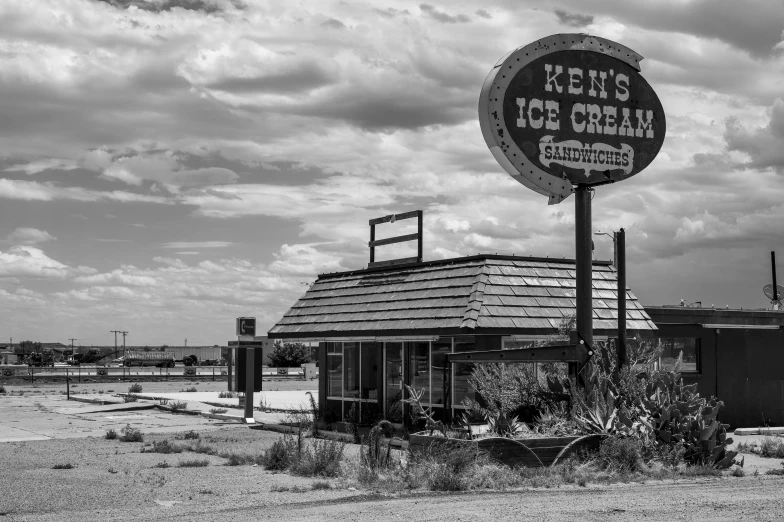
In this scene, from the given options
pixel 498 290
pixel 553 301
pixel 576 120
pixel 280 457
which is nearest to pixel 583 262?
pixel 576 120

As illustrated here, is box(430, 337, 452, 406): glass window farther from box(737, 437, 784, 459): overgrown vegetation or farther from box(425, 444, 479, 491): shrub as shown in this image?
box(737, 437, 784, 459): overgrown vegetation

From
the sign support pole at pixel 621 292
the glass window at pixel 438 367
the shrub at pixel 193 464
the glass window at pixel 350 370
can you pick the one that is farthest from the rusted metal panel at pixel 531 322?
the shrub at pixel 193 464

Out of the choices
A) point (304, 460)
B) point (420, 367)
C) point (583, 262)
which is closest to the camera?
point (304, 460)

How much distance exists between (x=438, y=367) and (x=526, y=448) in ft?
21.3

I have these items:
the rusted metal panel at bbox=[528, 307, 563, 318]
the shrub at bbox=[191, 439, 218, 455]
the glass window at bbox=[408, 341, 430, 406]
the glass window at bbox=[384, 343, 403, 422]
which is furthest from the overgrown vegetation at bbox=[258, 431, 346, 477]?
the rusted metal panel at bbox=[528, 307, 563, 318]

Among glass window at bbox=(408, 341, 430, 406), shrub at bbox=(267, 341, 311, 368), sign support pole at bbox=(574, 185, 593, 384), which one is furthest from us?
shrub at bbox=(267, 341, 311, 368)

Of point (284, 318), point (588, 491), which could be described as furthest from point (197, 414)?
point (588, 491)

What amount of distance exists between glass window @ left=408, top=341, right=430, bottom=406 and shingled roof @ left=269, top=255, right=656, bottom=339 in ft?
2.18

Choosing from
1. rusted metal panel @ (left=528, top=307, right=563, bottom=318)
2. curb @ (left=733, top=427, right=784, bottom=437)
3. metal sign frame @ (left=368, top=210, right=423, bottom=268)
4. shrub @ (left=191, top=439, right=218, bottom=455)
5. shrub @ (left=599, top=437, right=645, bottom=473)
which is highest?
metal sign frame @ (left=368, top=210, right=423, bottom=268)

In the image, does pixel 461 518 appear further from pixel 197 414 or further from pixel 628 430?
pixel 197 414

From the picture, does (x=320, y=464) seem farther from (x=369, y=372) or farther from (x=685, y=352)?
(x=685, y=352)

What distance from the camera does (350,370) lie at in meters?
24.8

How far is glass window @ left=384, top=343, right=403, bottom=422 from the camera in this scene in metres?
22.4

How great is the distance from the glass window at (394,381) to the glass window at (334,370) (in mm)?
2406
